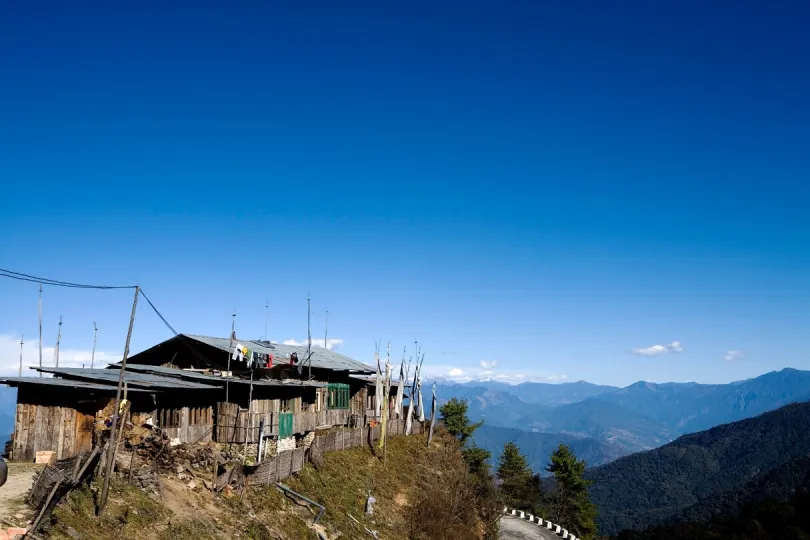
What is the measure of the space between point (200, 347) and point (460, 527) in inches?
920

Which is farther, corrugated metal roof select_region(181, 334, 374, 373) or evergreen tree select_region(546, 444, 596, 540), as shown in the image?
evergreen tree select_region(546, 444, 596, 540)

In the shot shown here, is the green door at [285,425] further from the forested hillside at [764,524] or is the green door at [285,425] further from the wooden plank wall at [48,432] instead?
the forested hillside at [764,524]

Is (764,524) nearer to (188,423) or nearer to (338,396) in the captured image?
(338,396)

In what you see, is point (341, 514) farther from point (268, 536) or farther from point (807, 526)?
point (807, 526)

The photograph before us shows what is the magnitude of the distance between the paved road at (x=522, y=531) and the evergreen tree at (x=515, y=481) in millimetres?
15303

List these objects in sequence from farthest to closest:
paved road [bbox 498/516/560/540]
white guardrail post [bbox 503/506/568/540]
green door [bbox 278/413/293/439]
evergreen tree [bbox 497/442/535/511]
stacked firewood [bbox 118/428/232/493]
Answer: evergreen tree [bbox 497/442/535/511]
white guardrail post [bbox 503/506/568/540]
paved road [bbox 498/516/560/540]
green door [bbox 278/413/293/439]
stacked firewood [bbox 118/428/232/493]

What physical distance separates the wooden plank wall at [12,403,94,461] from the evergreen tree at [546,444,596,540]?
5776 cm

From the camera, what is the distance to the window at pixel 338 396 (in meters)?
51.6

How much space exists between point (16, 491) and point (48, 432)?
7113 millimetres

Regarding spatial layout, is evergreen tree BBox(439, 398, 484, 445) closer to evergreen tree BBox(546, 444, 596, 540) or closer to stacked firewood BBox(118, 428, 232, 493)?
evergreen tree BBox(546, 444, 596, 540)

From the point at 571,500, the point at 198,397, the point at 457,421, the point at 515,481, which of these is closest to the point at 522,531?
the point at 515,481

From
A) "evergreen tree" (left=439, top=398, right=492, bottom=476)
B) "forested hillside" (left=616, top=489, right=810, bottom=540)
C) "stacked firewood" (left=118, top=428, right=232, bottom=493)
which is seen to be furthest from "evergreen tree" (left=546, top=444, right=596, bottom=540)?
"stacked firewood" (left=118, top=428, right=232, bottom=493)

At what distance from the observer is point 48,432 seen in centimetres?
2825

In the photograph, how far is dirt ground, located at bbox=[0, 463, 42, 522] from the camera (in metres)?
19.2
